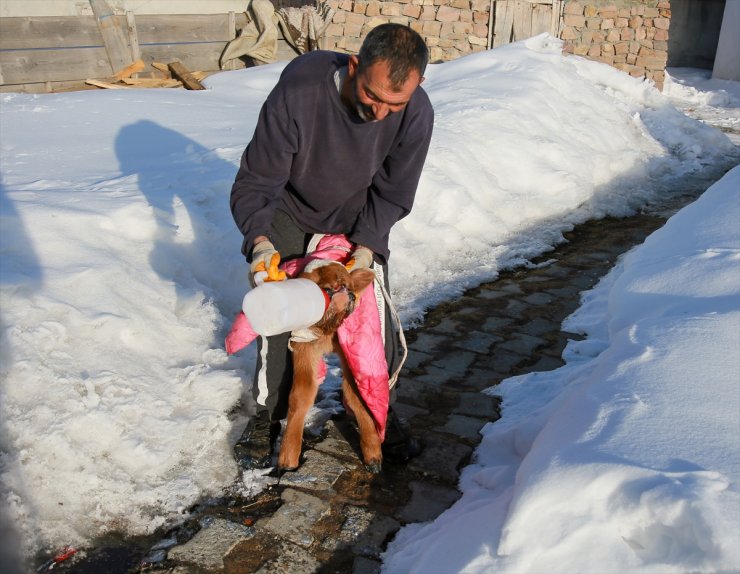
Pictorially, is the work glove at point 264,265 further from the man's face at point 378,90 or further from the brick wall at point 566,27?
the brick wall at point 566,27

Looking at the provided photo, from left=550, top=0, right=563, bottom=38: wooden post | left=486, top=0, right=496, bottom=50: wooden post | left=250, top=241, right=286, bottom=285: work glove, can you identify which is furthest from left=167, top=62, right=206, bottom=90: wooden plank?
left=250, top=241, right=286, bottom=285: work glove

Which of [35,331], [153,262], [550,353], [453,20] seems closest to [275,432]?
[35,331]

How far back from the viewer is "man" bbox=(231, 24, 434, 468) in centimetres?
254

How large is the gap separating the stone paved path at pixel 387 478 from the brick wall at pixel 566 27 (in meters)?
8.49

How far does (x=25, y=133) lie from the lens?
6652mm

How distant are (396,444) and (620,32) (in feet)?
43.0

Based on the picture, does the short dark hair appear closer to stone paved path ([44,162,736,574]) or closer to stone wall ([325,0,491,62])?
stone paved path ([44,162,736,574])

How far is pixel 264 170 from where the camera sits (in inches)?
111

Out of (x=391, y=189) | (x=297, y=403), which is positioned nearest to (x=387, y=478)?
(x=297, y=403)

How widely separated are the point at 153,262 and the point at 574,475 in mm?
2936

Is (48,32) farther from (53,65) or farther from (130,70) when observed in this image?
(130,70)

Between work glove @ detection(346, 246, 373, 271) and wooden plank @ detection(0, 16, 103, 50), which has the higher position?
wooden plank @ detection(0, 16, 103, 50)

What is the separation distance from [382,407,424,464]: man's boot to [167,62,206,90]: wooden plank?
756 centimetres

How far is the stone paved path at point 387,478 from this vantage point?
8.73ft
